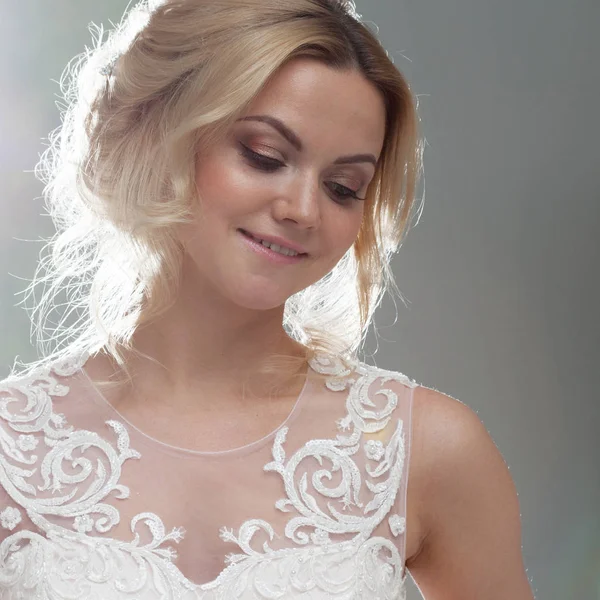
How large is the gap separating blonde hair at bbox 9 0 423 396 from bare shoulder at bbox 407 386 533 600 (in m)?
0.23

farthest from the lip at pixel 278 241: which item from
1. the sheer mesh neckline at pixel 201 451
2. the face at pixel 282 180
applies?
the sheer mesh neckline at pixel 201 451

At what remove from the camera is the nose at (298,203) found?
4.80 feet

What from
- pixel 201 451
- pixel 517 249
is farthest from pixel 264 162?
pixel 517 249

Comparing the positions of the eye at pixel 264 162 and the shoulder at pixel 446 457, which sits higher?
the eye at pixel 264 162

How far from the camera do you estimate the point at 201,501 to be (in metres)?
1.51

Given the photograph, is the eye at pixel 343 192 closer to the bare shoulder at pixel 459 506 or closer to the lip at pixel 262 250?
the lip at pixel 262 250

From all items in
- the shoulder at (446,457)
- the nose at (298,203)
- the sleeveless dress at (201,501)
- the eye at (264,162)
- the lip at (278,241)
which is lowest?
the sleeveless dress at (201,501)

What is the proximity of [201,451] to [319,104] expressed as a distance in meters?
0.54

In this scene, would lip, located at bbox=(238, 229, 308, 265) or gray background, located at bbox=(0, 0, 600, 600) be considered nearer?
lip, located at bbox=(238, 229, 308, 265)

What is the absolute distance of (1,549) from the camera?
1480 mm

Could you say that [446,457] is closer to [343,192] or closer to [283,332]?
[283,332]

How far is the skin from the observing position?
4.84 feet

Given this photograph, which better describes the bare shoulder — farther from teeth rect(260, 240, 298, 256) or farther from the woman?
teeth rect(260, 240, 298, 256)

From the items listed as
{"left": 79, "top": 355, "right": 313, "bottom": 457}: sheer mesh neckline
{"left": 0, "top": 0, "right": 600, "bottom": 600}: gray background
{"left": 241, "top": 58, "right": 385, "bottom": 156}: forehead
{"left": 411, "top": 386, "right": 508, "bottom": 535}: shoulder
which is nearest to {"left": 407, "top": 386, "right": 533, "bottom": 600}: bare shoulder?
{"left": 411, "top": 386, "right": 508, "bottom": 535}: shoulder
